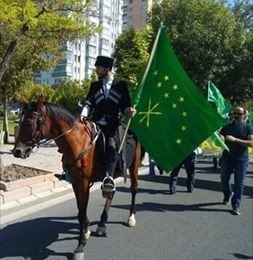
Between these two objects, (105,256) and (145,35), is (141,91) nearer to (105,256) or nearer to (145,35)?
(105,256)

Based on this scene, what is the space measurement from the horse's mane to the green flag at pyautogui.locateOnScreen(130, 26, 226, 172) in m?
1.25

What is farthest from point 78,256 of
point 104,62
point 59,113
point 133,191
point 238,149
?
point 238,149

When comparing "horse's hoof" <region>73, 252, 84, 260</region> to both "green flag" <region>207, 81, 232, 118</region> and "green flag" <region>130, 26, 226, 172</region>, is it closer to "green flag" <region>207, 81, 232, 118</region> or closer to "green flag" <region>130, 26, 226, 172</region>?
"green flag" <region>130, 26, 226, 172</region>

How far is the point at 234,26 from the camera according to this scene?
92.3 ft

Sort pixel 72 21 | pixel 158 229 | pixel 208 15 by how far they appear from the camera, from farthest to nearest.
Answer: pixel 208 15 → pixel 72 21 → pixel 158 229

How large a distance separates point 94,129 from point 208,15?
75.5 feet

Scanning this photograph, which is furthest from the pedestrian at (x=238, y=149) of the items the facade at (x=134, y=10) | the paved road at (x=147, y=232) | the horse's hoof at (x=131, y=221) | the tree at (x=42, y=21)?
the facade at (x=134, y=10)

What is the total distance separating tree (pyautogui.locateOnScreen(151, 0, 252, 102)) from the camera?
2638 centimetres

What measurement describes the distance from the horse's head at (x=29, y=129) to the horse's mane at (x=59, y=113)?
182 millimetres

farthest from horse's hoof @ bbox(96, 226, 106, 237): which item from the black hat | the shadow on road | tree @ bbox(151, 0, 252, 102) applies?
tree @ bbox(151, 0, 252, 102)

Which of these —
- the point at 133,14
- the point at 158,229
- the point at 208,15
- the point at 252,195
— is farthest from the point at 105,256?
the point at 133,14

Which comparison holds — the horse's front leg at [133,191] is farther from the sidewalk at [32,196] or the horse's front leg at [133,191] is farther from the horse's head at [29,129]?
the horse's head at [29,129]

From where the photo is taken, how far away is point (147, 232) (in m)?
7.32

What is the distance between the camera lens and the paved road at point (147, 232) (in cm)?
627
